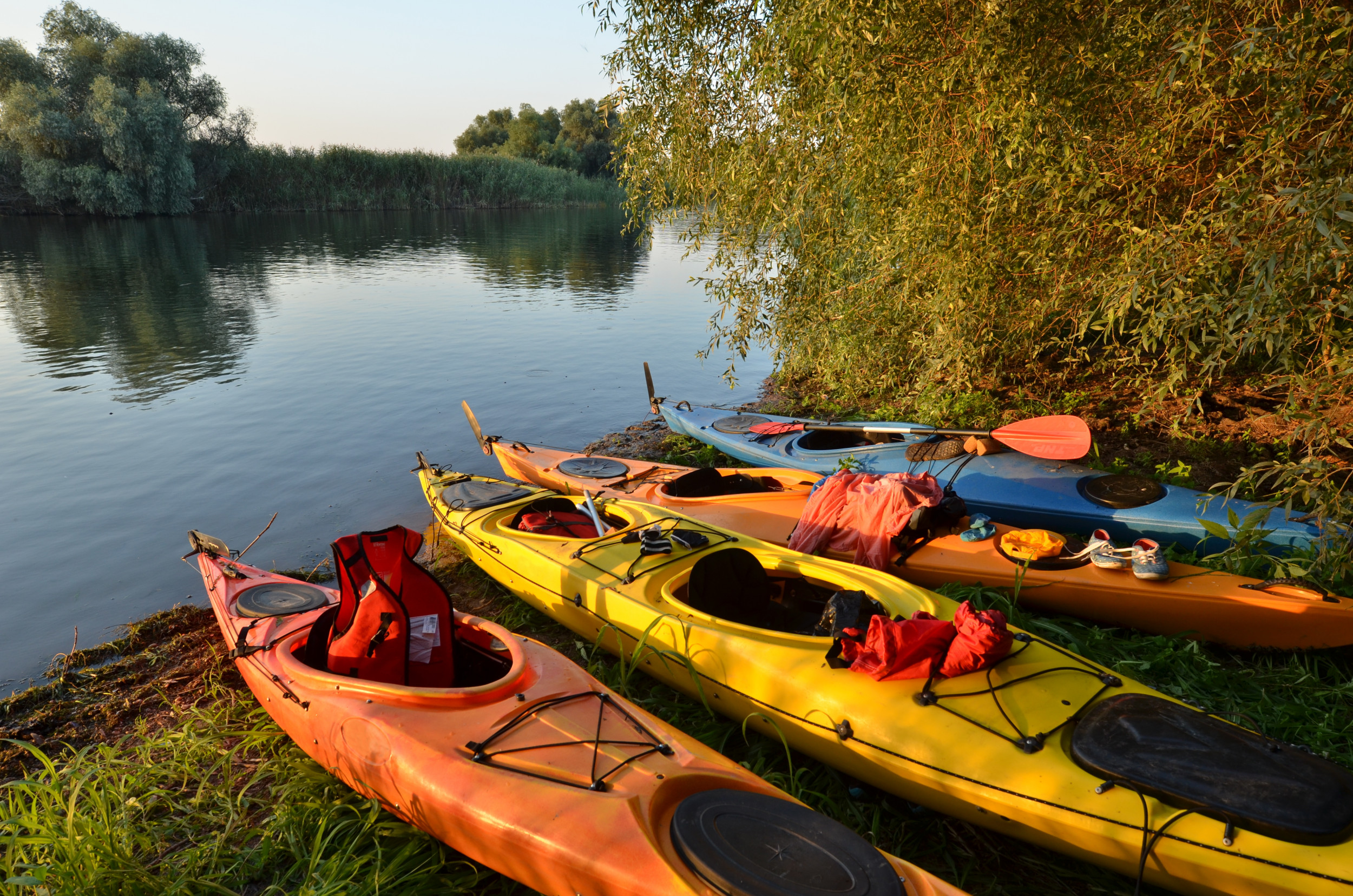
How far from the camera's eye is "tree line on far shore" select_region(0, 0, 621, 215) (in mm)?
28516

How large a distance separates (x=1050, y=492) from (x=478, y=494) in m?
3.87

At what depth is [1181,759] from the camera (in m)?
2.38

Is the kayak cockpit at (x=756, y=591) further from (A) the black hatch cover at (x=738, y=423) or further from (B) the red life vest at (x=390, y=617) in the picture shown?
(A) the black hatch cover at (x=738, y=423)

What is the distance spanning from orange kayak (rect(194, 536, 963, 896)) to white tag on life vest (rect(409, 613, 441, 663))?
0.14 meters

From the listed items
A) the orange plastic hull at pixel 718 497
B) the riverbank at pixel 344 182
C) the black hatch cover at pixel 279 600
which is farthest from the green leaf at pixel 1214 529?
the riverbank at pixel 344 182

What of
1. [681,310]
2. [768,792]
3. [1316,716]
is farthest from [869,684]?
[681,310]

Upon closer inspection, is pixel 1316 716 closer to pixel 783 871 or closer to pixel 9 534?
pixel 783 871

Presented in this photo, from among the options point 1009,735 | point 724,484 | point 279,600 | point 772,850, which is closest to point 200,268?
point 279,600

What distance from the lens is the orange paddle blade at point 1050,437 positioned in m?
4.68

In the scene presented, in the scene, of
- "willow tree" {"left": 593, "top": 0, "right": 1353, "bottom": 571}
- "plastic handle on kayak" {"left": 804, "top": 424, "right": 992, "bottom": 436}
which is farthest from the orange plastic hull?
"willow tree" {"left": 593, "top": 0, "right": 1353, "bottom": 571}

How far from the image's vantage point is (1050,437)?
482 centimetres

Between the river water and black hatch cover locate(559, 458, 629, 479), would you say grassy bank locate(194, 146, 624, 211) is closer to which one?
the river water

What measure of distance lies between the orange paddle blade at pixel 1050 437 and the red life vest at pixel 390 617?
151 inches

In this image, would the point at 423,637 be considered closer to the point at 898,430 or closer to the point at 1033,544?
Result: the point at 1033,544
